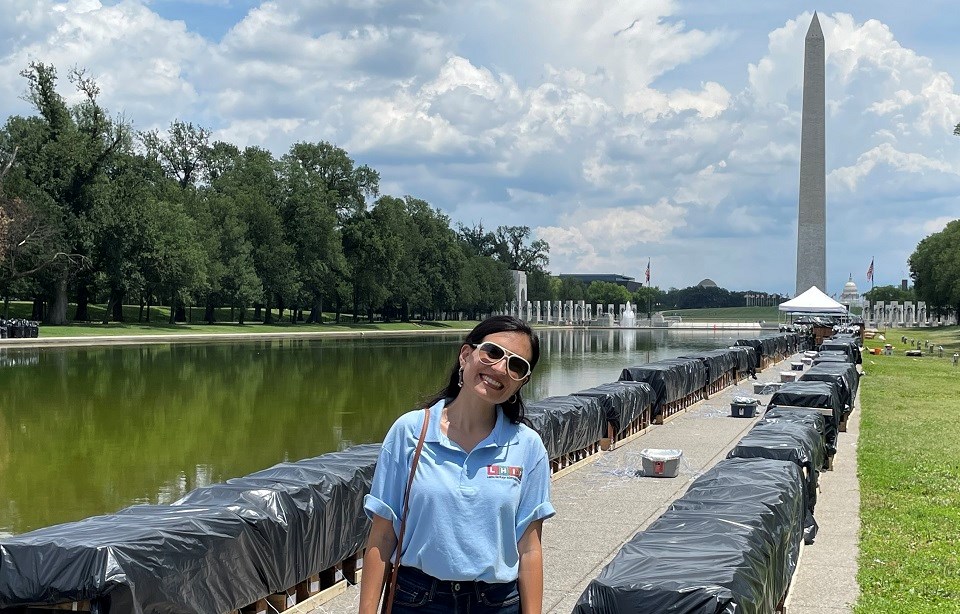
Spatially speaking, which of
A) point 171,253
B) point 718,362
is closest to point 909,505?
point 718,362

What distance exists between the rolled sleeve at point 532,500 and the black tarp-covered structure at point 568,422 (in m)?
10.2

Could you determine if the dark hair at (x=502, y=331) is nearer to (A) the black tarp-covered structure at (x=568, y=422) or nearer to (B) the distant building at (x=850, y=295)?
(A) the black tarp-covered structure at (x=568, y=422)

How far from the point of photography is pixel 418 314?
134875 mm

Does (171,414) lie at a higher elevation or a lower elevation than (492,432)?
lower

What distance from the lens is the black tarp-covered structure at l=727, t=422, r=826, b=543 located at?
10734mm

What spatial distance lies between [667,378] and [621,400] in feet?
17.1

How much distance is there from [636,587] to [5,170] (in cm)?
6218

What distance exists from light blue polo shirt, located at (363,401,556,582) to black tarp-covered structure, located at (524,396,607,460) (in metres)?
10.3

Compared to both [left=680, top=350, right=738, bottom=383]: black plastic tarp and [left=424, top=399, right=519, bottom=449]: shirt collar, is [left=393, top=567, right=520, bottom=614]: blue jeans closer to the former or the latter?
[left=424, top=399, right=519, bottom=449]: shirt collar

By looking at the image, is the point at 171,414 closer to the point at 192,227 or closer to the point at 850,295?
the point at 192,227

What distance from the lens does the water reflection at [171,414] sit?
15.7 metres

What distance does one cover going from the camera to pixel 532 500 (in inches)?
150

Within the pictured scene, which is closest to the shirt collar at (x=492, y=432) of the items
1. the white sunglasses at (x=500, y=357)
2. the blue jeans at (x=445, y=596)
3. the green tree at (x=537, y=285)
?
the white sunglasses at (x=500, y=357)

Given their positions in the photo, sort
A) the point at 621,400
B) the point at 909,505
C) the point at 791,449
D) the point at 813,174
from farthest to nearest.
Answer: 1. the point at 813,174
2. the point at 621,400
3. the point at 909,505
4. the point at 791,449
